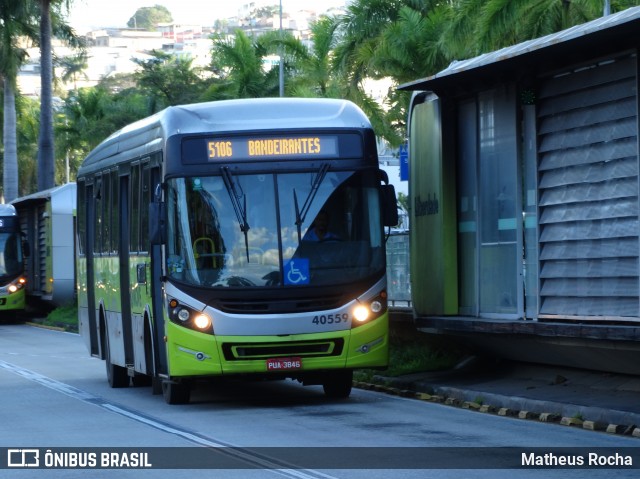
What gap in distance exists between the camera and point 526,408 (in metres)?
14.5

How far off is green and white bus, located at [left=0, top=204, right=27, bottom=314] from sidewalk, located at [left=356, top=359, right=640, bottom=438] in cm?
2786

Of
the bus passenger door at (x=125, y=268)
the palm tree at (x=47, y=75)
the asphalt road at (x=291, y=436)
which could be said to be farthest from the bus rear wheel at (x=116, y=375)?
the palm tree at (x=47, y=75)

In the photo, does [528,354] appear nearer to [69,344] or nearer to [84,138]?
[69,344]

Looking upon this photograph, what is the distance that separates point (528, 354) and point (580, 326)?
2453mm

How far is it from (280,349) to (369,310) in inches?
41.8

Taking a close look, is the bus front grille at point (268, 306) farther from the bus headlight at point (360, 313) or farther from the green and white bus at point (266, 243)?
the bus headlight at point (360, 313)

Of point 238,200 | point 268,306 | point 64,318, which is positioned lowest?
point 64,318

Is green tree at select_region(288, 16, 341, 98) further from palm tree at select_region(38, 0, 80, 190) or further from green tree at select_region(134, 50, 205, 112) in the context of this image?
green tree at select_region(134, 50, 205, 112)

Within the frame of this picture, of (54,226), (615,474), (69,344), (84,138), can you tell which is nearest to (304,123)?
(615,474)

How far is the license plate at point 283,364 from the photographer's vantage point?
1536 centimetres

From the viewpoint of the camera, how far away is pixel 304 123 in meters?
16.0

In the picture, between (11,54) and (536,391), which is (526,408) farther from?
(11,54)

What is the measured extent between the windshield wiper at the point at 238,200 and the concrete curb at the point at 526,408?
9.26ft

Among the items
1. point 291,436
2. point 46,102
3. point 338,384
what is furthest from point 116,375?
point 46,102
